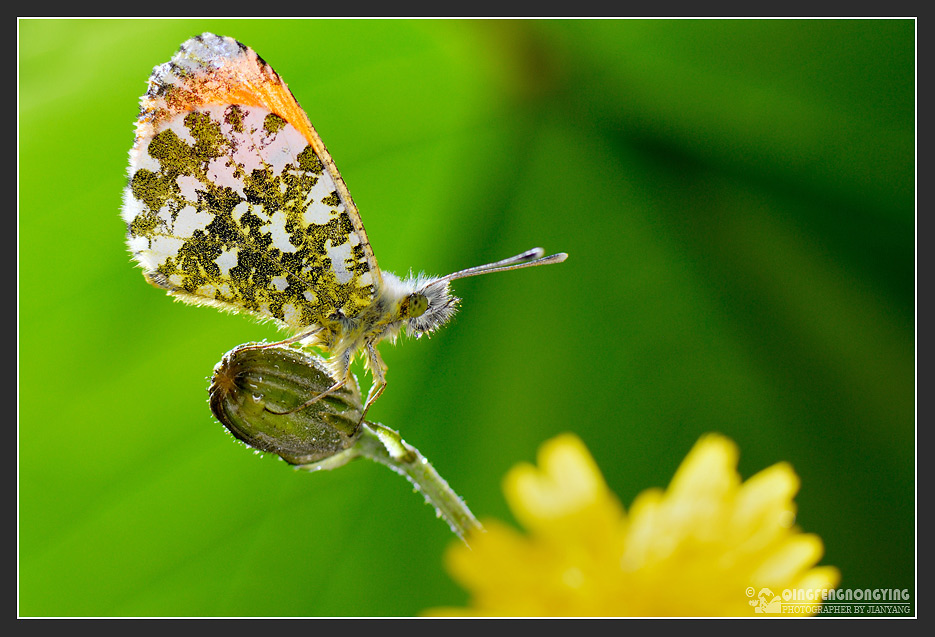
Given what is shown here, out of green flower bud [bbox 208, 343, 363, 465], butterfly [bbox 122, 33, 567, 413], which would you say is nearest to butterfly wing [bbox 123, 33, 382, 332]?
butterfly [bbox 122, 33, 567, 413]

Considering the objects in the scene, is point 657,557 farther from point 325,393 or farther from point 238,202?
point 238,202

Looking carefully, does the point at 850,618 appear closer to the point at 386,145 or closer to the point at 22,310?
the point at 386,145

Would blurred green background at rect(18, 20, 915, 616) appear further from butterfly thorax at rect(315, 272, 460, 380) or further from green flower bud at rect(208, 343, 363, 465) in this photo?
green flower bud at rect(208, 343, 363, 465)

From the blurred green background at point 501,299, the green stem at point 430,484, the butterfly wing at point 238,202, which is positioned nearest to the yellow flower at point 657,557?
the green stem at point 430,484

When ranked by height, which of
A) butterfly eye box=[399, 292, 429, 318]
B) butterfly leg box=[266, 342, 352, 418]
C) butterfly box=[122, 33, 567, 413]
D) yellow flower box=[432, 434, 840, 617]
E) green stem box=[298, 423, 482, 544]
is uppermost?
butterfly box=[122, 33, 567, 413]

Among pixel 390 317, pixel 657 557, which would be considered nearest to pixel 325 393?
pixel 390 317

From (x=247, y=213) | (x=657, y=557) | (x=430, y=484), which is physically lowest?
(x=657, y=557)
